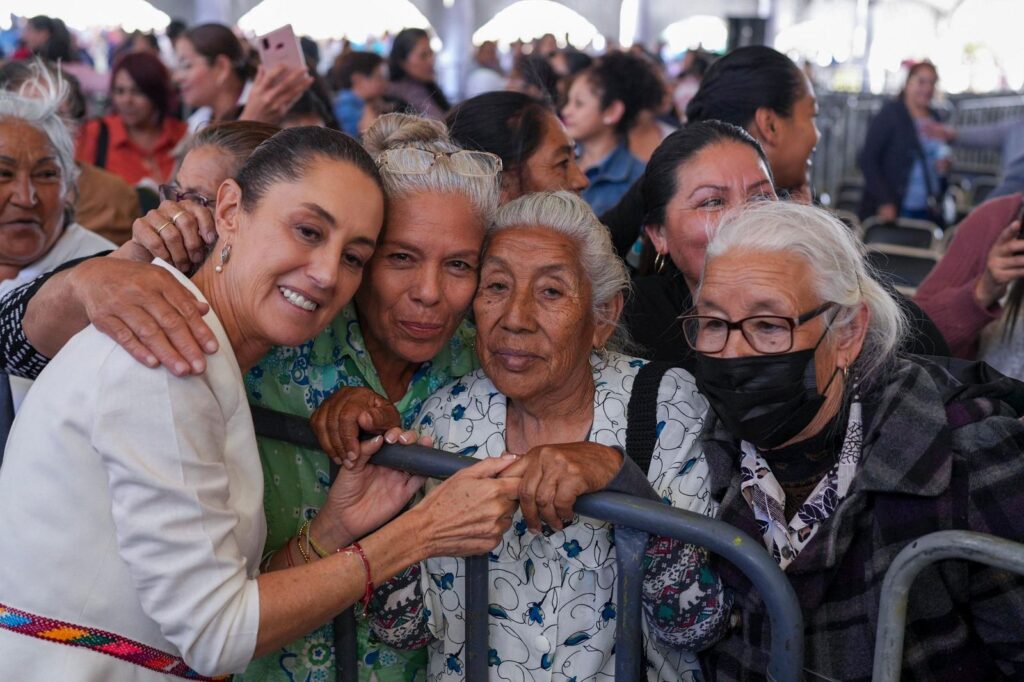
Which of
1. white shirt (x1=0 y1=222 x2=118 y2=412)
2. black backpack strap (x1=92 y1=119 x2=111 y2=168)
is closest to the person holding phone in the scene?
white shirt (x1=0 y1=222 x2=118 y2=412)

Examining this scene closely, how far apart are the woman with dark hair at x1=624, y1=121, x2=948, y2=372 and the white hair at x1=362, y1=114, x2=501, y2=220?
70cm

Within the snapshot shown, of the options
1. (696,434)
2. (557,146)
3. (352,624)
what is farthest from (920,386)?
(557,146)

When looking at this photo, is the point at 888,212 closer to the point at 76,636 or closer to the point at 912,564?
the point at 912,564

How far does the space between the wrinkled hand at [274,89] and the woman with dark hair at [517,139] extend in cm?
115

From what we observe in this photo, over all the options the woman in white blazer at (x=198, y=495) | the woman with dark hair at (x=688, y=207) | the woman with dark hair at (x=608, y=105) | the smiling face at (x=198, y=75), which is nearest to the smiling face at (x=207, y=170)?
the woman in white blazer at (x=198, y=495)

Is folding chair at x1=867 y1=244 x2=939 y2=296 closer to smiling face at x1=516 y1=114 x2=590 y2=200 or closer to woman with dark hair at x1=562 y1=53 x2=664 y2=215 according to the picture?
woman with dark hair at x1=562 y1=53 x2=664 y2=215

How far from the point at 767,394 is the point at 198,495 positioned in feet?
3.63

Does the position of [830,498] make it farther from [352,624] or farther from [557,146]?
[557,146]

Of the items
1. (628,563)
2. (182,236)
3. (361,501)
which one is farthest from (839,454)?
(182,236)

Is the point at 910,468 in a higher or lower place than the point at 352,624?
higher

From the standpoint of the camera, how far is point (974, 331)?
337 centimetres

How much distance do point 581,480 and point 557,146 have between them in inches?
70.6

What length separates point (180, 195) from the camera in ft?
9.14

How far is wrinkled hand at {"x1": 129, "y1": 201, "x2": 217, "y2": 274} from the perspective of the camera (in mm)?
2301
